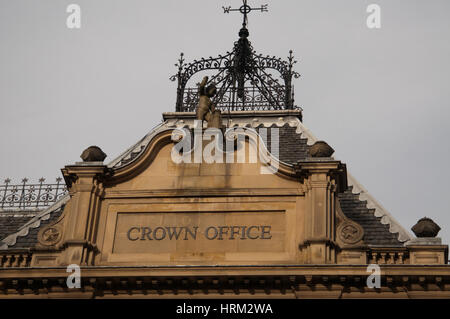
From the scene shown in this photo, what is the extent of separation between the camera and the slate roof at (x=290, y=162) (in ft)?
98.0

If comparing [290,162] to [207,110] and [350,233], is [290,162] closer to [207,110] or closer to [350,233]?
[207,110]

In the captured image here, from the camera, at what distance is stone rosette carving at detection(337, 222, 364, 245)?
28266 mm

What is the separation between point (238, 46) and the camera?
1565 inches

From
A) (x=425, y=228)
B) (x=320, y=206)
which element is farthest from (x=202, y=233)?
(x=425, y=228)

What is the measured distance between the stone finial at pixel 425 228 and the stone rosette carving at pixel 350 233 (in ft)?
4.54

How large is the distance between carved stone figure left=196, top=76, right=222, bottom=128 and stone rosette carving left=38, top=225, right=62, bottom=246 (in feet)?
16.4

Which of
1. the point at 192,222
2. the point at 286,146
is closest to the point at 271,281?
the point at 192,222

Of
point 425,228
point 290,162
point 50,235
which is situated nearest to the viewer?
point 425,228

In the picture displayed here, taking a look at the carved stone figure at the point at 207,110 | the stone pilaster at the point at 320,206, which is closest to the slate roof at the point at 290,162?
the carved stone figure at the point at 207,110

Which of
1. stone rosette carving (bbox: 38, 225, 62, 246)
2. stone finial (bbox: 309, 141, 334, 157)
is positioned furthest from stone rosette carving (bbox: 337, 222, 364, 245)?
stone rosette carving (bbox: 38, 225, 62, 246)

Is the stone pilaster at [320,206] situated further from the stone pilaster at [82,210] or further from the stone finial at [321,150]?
the stone pilaster at [82,210]

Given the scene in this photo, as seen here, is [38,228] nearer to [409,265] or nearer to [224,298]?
[224,298]

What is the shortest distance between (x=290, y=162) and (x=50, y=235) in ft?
24.7

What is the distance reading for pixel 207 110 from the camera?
3108 centimetres
